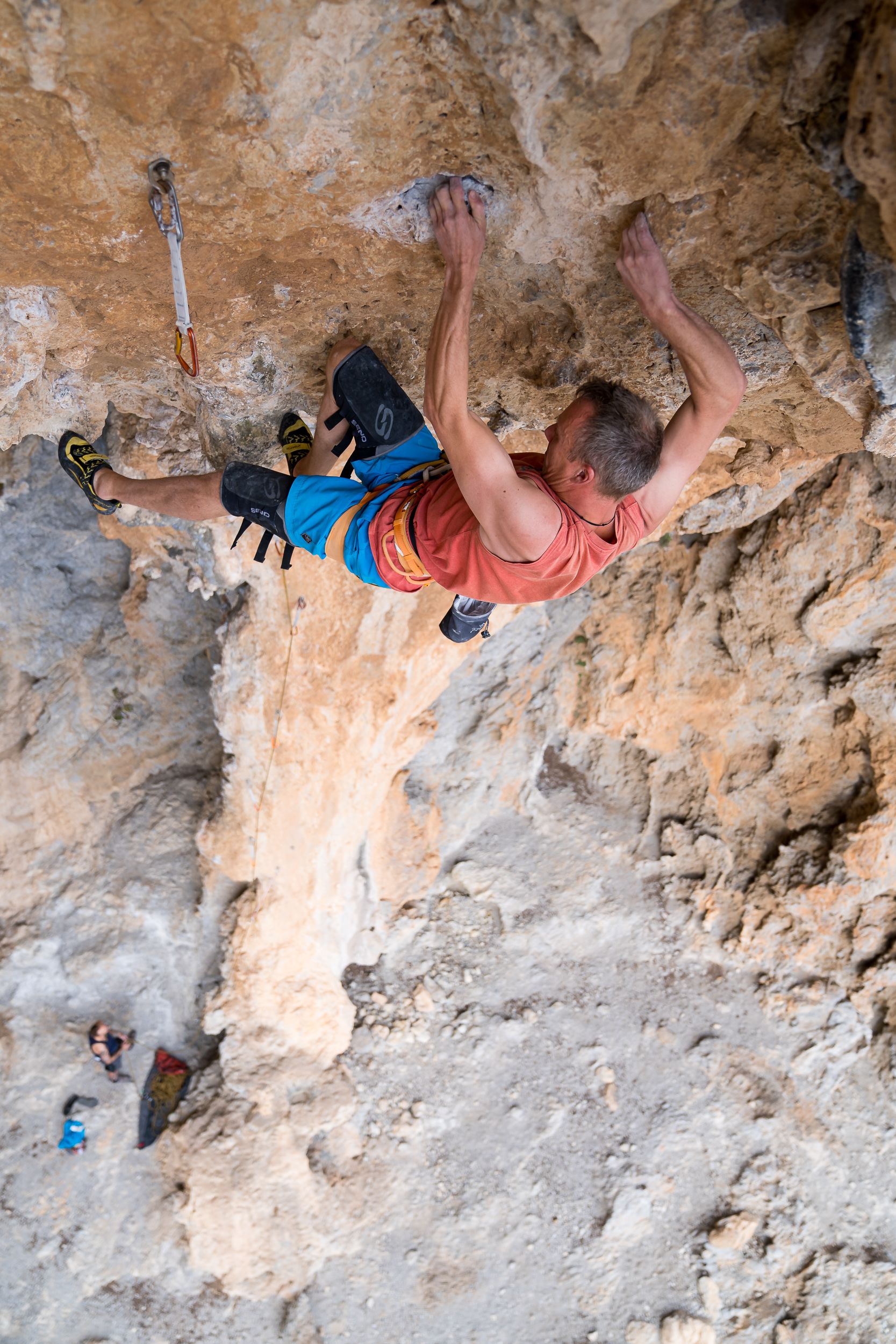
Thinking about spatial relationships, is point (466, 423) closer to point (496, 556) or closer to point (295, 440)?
point (496, 556)

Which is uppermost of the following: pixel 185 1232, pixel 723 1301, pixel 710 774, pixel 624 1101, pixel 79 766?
pixel 79 766

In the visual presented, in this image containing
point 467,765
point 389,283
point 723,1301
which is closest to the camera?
point 389,283

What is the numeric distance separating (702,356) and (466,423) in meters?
0.81

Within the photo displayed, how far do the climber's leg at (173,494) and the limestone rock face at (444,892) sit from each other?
37 centimetres

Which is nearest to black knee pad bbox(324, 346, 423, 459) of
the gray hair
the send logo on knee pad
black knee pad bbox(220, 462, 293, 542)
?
the send logo on knee pad

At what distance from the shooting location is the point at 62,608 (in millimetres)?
5199

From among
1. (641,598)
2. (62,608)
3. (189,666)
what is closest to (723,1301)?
(641,598)

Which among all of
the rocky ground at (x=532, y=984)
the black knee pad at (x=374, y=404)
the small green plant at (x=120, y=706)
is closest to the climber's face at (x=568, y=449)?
the black knee pad at (x=374, y=404)

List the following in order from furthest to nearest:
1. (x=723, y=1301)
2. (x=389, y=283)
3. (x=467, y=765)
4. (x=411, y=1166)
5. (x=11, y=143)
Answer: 1. (x=467, y=765)
2. (x=411, y=1166)
3. (x=723, y=1301)
4. (x=389, y=283)
5. (x=11, y=143)

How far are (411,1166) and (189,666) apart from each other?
11.7 ft

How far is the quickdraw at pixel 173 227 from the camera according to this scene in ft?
7.48

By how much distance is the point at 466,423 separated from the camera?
2.32 m

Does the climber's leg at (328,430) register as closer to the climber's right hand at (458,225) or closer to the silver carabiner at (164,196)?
the climber's right hand at (458,225)

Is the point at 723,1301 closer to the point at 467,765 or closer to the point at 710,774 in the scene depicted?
the point at 710,774
